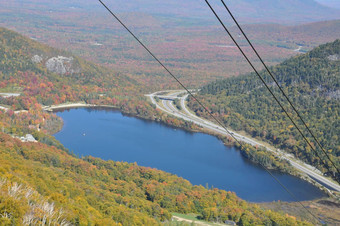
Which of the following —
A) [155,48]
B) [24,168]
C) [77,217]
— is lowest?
[155,48]

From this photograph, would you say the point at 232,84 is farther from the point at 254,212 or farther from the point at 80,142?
the point at 254,212

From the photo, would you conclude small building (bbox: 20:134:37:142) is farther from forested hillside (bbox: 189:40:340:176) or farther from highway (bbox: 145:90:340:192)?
forested hillside (bbox: 189:40:340:176)

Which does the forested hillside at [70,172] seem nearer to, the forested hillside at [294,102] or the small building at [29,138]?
the small building at [29,138]

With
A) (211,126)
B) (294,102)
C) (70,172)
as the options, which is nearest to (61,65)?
(211,126)

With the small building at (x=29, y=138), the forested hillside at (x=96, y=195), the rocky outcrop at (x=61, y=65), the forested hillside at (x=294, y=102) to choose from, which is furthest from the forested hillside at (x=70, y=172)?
the forested hillside at (x=294, y=102)

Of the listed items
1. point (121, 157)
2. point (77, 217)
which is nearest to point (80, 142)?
point (121, 157)
